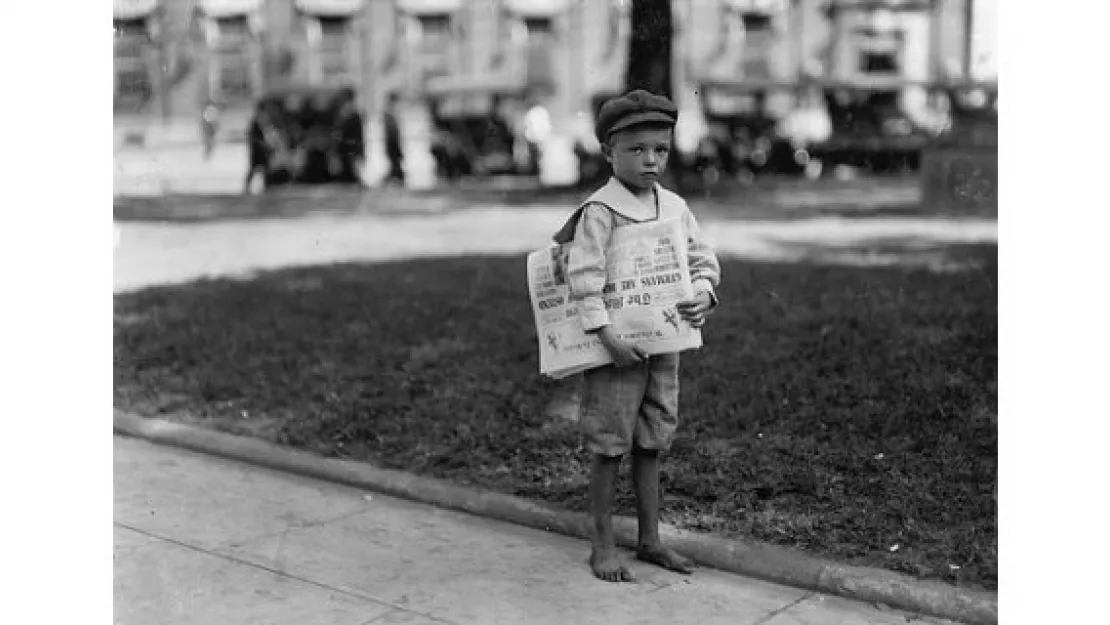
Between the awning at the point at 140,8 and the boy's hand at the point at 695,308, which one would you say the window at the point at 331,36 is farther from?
the boy's hand at the point at 695,308

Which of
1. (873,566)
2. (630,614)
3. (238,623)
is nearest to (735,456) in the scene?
(873,566)

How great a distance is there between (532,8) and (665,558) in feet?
95.7

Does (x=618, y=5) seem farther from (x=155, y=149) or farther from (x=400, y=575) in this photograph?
(x=400, y=575)

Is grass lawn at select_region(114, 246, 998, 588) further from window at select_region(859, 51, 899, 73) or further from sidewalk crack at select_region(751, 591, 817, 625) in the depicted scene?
window at select_region(859, 51, 899, 73)

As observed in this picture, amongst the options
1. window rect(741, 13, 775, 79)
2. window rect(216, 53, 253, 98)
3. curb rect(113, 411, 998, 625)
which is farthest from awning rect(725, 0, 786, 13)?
curb rect(113, 411, 998, 625)

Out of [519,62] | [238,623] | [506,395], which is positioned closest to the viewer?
[238,623]

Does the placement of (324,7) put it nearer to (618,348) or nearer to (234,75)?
(234,75)

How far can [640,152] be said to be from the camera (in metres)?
4.32

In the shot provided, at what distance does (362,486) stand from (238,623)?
63.2 inches

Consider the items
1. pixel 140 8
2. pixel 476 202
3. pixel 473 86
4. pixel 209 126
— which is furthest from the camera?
pixel 209 126

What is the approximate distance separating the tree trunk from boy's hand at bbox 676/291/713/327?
7931 mm

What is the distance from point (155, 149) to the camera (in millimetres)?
26562

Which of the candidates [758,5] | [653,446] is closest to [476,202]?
[653,446]

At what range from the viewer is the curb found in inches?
168
